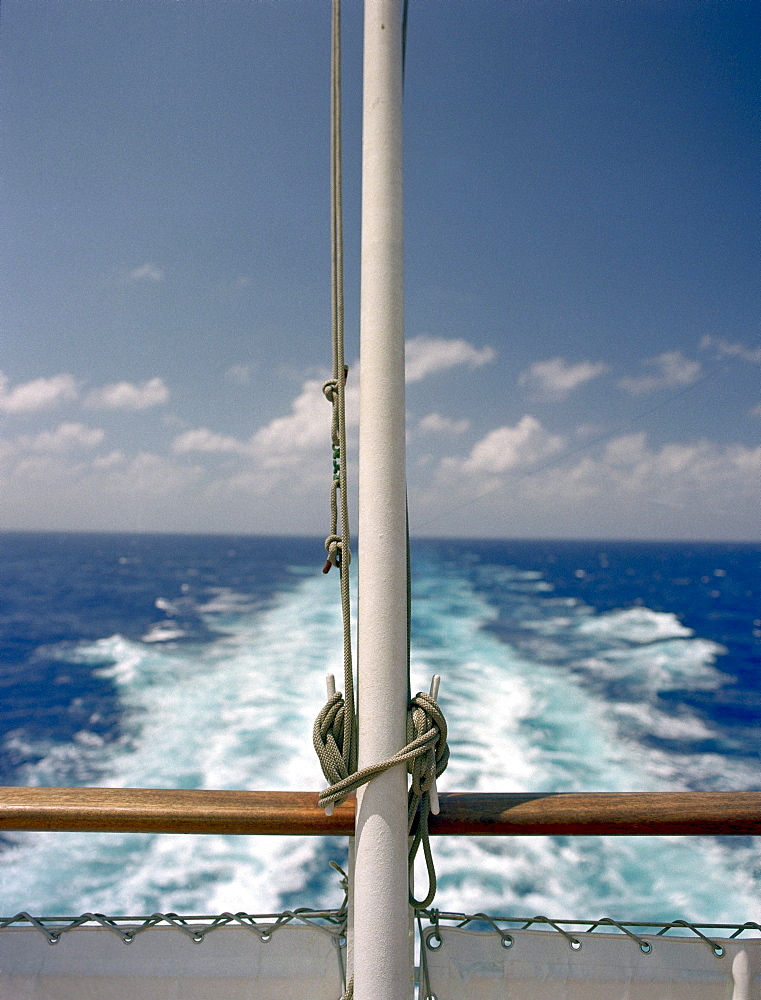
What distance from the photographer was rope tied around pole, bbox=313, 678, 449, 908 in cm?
55

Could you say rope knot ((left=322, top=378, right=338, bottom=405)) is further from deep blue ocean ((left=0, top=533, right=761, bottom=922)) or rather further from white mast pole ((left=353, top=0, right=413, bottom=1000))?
deep blue ocean ((left=0, top=533, right=761, bottom=922))

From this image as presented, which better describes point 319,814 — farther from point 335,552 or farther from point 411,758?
point 335,552

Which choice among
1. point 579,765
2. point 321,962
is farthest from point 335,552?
point 579,765

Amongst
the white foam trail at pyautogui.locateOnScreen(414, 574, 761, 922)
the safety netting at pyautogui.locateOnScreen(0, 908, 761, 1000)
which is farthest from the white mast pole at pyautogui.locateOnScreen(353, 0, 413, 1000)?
the white foam trail at pyautogui.locateOnScreen(414, 574, 761, 922)

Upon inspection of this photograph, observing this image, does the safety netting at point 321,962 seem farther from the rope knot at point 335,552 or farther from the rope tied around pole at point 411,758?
the rope knot at point 335,552

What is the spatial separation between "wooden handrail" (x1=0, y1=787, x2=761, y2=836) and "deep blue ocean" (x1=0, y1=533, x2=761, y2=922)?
2204mm

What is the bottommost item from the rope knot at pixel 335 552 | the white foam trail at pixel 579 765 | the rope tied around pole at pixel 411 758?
the white foam trail at pixel 579 765

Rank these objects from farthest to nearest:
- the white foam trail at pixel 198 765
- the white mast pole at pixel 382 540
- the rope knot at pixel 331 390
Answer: the white foam trail at pixel 198 765 < the rope knot at pixel 331 390 < the white mast pole at pixel 382 540

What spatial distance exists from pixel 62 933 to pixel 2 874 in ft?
8.72

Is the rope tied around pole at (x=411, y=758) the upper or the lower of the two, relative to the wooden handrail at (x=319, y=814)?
upper

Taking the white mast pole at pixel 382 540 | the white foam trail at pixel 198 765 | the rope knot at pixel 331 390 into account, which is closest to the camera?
the white mast pole at pixel 382 540

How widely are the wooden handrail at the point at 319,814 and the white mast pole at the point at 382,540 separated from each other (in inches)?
2.6

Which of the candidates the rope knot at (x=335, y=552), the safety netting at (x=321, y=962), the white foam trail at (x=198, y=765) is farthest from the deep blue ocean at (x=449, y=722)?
the rope knot at (x=335, y=552)

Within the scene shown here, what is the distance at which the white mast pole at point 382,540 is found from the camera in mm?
550
